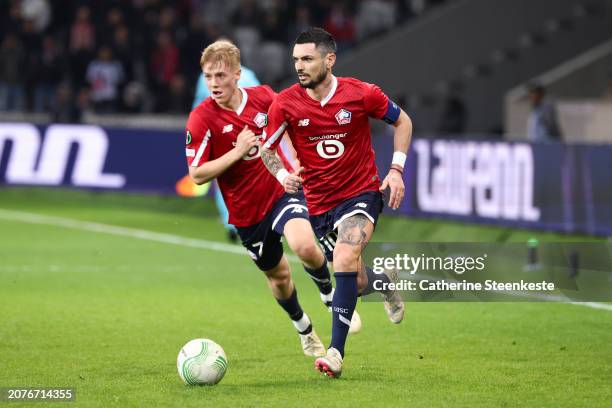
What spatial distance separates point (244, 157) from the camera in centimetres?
889

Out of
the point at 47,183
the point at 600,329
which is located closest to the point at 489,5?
the point at 47,183

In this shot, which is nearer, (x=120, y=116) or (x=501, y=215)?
(x=501, y=215)

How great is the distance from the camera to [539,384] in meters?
8.04

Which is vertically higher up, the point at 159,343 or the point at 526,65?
the point at 159,343

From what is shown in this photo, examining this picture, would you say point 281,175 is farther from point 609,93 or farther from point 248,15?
point 248,15

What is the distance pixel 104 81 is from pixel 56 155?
2.86 meters

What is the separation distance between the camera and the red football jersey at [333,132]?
28.0 ft

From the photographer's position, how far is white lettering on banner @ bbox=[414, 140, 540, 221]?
622 inches

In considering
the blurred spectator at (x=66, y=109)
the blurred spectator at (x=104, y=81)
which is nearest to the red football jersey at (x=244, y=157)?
the blurred spectator at (x=66, y=109)

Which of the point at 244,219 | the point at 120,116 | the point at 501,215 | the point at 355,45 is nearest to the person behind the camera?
the point at 244,219

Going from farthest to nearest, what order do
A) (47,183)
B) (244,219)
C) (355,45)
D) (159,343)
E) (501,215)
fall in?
(355,45)
(47,183)
(501,215)
(159,343)
(244,219)

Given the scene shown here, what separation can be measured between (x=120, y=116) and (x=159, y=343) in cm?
1468

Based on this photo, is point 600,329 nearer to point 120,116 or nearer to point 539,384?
point 539,384

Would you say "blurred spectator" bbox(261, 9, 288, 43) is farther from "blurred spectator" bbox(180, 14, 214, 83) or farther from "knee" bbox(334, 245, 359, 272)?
"knee" bbox(334, 245, 359, 272)
